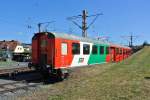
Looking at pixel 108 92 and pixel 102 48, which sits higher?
pixel 102 48

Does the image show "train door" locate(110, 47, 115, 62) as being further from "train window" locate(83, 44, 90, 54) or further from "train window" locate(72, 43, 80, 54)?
"train window" locate(72, 43, 80, 54)

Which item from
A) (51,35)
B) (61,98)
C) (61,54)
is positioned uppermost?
(51,35)

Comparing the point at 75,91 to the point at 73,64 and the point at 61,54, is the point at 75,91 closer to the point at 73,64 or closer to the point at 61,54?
the point at 61,54

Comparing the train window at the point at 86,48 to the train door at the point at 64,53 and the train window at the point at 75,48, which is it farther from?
the train door at the point at 64,53

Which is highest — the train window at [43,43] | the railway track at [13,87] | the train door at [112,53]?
the train window at [43,43]

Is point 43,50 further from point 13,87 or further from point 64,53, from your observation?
point 13,87

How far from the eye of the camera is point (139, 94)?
1068 centimetres

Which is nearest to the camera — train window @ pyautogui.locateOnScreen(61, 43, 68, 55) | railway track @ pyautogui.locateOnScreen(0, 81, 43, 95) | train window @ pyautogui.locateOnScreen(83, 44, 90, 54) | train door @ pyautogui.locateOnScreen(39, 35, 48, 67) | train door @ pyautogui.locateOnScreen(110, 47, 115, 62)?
railway track @ pyautogui.locateOnScreen(0, 81, 43, 95)

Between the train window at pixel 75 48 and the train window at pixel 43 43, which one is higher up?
the train window at pixel 43 43

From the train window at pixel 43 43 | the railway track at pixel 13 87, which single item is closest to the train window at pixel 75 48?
the train window at pixel 43 43

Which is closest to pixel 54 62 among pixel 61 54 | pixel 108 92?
pixel 61 54

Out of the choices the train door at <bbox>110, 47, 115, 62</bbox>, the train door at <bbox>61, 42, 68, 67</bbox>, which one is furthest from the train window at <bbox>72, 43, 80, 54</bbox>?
the train door at <bbox>110, 47, 115, 62</bbox>

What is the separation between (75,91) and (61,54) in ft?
18.9

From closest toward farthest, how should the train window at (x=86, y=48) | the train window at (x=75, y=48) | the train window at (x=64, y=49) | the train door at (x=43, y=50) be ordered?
the train window at (x=64, y=49), the train door at (x=43, y=50), the train window at (x=75, y=48), the train window at (x=86, y=48)
